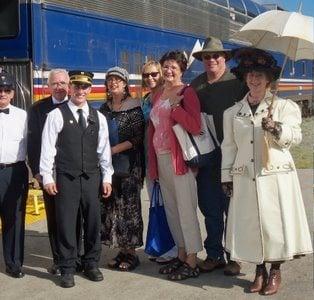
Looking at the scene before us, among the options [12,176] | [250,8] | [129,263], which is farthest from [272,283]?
[250,8]

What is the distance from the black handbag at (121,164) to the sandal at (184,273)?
897 millimetres

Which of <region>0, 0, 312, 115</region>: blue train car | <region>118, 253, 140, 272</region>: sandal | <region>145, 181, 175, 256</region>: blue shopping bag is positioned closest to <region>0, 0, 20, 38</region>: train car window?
<region>0, 0, 312, 115</region>: blue train car

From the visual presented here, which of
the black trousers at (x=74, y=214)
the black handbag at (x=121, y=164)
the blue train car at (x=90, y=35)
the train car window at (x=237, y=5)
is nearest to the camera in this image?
the black trousers at (x=74, y=214)

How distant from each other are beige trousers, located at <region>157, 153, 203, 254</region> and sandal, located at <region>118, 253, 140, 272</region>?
1.79 ft

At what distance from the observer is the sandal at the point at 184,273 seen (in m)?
4.72

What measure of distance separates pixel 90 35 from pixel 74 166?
439 cm

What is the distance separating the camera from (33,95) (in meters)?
7.29

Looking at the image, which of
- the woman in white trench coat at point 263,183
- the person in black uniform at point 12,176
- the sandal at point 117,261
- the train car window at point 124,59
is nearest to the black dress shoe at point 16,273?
the person in black uniform at point 12,176

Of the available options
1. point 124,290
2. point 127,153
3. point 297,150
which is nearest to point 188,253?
point 124,290

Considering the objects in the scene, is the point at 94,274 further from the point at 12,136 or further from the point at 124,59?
the point at 124,59

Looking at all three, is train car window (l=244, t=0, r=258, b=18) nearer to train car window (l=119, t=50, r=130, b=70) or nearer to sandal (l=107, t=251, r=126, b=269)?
train car window (l=119, t=50, r=130, b=70)

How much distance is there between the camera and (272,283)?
438cm

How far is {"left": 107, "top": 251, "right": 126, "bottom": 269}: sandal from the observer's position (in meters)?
5.09

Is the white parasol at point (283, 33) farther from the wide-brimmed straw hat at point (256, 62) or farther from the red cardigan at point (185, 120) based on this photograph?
the red cardigan at point (185, 120)
